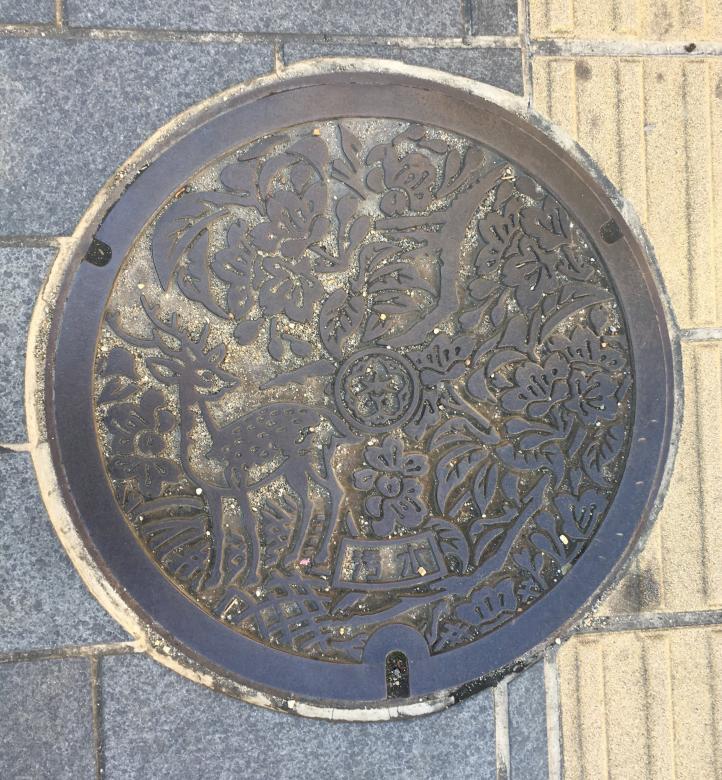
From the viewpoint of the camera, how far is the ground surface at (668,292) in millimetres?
1717

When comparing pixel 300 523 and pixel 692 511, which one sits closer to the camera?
pixel 300 523

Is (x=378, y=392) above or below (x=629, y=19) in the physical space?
below

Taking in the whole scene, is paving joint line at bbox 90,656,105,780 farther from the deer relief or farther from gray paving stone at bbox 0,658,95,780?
the deer relief

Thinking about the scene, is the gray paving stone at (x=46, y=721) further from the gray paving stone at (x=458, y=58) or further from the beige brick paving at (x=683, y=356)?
the gray paving stone at (x=458, y=58)

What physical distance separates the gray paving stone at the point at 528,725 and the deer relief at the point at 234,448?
66 cm

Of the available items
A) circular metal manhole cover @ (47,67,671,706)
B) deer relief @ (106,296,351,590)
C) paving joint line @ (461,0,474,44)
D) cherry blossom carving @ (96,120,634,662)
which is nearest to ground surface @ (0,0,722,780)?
paving joint line @ (461,0,474,44)

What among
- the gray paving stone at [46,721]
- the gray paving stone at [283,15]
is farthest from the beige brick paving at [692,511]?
the gray paving stone at [46,721]

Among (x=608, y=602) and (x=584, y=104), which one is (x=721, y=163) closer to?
(x=584, y=104)

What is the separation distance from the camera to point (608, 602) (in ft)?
6.23

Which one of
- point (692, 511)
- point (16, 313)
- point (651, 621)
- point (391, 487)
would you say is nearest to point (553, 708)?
point (651, 621)

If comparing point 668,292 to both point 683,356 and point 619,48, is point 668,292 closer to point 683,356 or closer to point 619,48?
point 683,356

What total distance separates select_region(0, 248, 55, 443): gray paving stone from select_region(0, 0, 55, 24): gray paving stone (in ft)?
1.91

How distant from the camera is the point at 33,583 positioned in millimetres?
1739

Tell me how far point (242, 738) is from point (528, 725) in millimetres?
784
